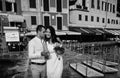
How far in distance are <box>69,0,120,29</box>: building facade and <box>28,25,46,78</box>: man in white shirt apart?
62.0ft

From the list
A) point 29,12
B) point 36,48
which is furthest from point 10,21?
point 36,48

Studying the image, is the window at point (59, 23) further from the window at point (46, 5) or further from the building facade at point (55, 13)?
the window at point (46, 5)

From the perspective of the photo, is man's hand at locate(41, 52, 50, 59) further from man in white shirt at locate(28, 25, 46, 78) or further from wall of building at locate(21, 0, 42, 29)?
wall of building at locate(21, 0, 42, 29)

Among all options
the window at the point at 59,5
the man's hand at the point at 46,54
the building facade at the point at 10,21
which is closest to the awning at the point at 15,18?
the building facade at the point at 10,21

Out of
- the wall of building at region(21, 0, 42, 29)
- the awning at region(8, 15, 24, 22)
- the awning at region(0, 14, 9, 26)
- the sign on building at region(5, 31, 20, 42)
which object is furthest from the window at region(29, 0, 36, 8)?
the sign on building at region(5, 31, 20, 42)

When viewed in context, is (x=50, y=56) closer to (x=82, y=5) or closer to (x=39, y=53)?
(x=39, y=53)

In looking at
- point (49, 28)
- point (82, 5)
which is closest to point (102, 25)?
point (82, 5)

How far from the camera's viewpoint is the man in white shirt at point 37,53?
2.13 meters

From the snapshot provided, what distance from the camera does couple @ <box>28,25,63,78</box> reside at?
210 cm

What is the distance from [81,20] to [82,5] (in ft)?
14.0

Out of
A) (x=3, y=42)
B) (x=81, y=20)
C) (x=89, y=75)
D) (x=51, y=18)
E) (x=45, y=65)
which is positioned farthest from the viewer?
(x=81, y=20)

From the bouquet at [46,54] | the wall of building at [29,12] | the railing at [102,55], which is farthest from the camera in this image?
the wall of building at [29,12]

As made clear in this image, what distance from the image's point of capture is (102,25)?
85.0 ft

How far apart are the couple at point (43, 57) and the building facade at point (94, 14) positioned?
18886 millimetres
